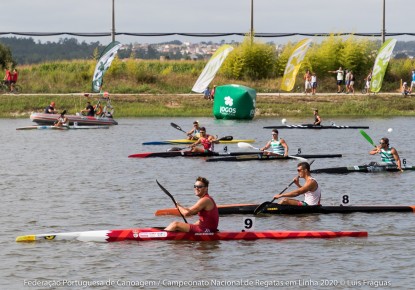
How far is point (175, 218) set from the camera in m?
24.5

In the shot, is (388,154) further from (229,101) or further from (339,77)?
(339,77)

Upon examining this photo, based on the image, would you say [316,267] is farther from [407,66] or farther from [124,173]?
[407,66]

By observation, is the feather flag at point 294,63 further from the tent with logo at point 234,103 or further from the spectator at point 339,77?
the spectator at point 339,77

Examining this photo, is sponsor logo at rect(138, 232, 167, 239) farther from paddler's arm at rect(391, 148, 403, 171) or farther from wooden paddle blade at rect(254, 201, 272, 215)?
paddler's arm at rect(391, 148, 403, 171)

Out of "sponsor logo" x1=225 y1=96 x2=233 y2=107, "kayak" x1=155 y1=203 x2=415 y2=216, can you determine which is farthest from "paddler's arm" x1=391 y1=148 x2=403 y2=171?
"sponsor logo" x1=225 y1=96 x2=233 y2=107

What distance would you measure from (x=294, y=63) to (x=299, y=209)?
41.3 m

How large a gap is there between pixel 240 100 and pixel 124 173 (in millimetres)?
26199

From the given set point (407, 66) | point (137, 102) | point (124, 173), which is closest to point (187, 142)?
point (124, 173)

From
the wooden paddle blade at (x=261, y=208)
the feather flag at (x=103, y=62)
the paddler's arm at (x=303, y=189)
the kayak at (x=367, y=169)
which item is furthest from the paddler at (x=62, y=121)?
the paddler's arm at (x=303, y=189)

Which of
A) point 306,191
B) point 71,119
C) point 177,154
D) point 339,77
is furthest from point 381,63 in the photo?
point 306,191

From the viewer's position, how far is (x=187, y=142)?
43938mm

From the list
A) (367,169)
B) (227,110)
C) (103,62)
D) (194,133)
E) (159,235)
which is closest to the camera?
(159,235)

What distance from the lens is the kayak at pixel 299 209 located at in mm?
24359

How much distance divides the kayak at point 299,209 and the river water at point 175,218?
0.18 m
